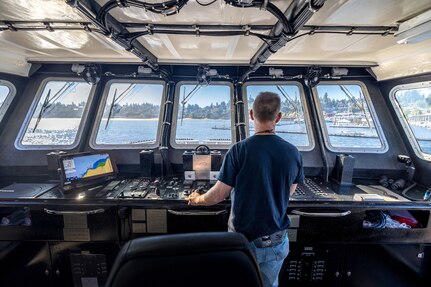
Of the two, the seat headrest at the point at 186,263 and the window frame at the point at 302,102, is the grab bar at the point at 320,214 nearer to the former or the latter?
the window frame at the point at 302,102

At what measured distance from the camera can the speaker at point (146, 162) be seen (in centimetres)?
227

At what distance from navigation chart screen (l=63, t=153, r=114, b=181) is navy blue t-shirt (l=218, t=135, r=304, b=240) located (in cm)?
154

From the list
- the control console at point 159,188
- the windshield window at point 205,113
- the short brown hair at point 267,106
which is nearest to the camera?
the short brown hair at point 267,106

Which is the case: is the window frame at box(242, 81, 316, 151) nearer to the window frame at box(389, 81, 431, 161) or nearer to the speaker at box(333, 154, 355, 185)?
the speaker at box(333, 154, 355, 185)

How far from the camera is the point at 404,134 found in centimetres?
238

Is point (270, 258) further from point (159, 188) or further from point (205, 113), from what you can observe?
point (205, 113)

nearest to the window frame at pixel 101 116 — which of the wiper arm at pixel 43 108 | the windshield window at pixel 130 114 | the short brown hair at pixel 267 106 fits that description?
the windshield window at pixel 130 114

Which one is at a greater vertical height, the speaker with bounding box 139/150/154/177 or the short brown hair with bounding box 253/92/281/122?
the short brown hair with bounding box 253/92/281/122

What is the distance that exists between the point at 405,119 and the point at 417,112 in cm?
16

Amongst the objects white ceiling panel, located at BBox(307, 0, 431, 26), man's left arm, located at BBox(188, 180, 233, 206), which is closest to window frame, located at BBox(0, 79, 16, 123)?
man's left arm, located at BBox(188, 180, 233, 206)

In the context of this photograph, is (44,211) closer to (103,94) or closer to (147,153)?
(147,153)

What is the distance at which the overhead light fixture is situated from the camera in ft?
4.31

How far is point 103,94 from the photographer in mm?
2605

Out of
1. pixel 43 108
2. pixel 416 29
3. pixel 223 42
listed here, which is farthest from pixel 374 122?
pixel 43 108
